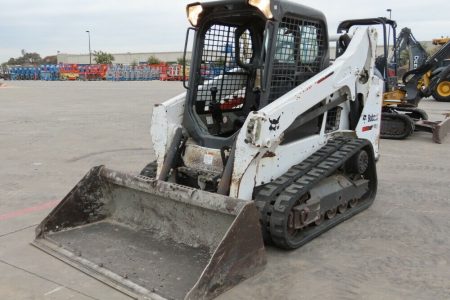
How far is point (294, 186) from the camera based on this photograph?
4355mm

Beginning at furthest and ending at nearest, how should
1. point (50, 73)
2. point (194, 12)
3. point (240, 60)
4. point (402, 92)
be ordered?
point (50, 73), point (402, 92), point (240, 60), point (194, 12)

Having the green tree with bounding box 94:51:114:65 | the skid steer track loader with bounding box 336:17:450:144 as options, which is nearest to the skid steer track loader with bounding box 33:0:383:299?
the skid steer track loader with bounding box 336:17:450:144

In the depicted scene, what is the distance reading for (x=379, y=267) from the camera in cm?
404

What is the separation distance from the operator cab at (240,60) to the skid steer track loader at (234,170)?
1cm

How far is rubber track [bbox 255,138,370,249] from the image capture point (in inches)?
163

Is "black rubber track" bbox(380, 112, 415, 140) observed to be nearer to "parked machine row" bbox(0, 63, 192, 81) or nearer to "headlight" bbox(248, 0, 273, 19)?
"headlight" bbox(248, 0, 273, 19)

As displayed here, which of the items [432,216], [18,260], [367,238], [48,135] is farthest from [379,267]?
[48,135]

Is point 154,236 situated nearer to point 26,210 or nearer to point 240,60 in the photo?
point 26,210

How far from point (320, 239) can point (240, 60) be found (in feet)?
6.70

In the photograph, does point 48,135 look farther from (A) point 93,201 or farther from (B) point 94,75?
(B) point 94,75

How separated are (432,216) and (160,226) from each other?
9.69 ft

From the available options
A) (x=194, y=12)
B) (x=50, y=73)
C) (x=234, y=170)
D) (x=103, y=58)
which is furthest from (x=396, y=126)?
(x=103, y=58)

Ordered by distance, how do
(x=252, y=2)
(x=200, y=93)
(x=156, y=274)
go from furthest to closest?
1. (x=200, y=93)
2. (x=252, y=2)
3. (x=156, y=274)

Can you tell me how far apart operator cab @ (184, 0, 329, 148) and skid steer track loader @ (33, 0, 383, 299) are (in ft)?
0.04
